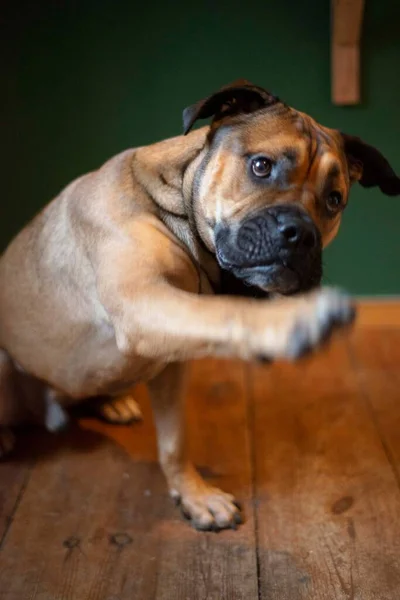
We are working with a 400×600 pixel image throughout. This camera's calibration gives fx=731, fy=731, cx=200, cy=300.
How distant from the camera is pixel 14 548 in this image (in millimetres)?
1652

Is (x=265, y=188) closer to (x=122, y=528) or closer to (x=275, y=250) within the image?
(x=275, y=250)

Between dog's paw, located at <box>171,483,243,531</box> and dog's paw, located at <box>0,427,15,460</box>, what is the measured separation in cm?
52

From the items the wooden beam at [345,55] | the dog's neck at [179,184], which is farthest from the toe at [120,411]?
the wooden beam at [345,55]

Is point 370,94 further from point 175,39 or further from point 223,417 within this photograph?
point 223,417

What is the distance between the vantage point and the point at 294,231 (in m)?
1.45

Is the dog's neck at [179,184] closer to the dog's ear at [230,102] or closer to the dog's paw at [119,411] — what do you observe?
the dog's ear at [230,102]

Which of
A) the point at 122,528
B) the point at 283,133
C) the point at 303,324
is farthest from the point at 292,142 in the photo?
the point at 122,528

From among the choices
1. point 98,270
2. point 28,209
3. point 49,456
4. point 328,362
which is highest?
point 98,270

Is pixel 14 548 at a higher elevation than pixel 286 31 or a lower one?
lower

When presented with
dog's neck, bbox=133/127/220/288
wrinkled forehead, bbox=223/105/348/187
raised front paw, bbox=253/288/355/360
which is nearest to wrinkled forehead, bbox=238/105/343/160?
wrinkled forehead, bbox=223/105/348/187

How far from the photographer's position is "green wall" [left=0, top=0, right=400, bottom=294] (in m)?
2.55

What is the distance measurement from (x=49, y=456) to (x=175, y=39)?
149cm

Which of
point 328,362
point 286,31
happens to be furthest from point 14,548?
point 286,31

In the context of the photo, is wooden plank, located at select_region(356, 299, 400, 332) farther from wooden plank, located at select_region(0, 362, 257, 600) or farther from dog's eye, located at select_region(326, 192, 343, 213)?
dog's eye, located at select_region(326, 192, 343, 213)
